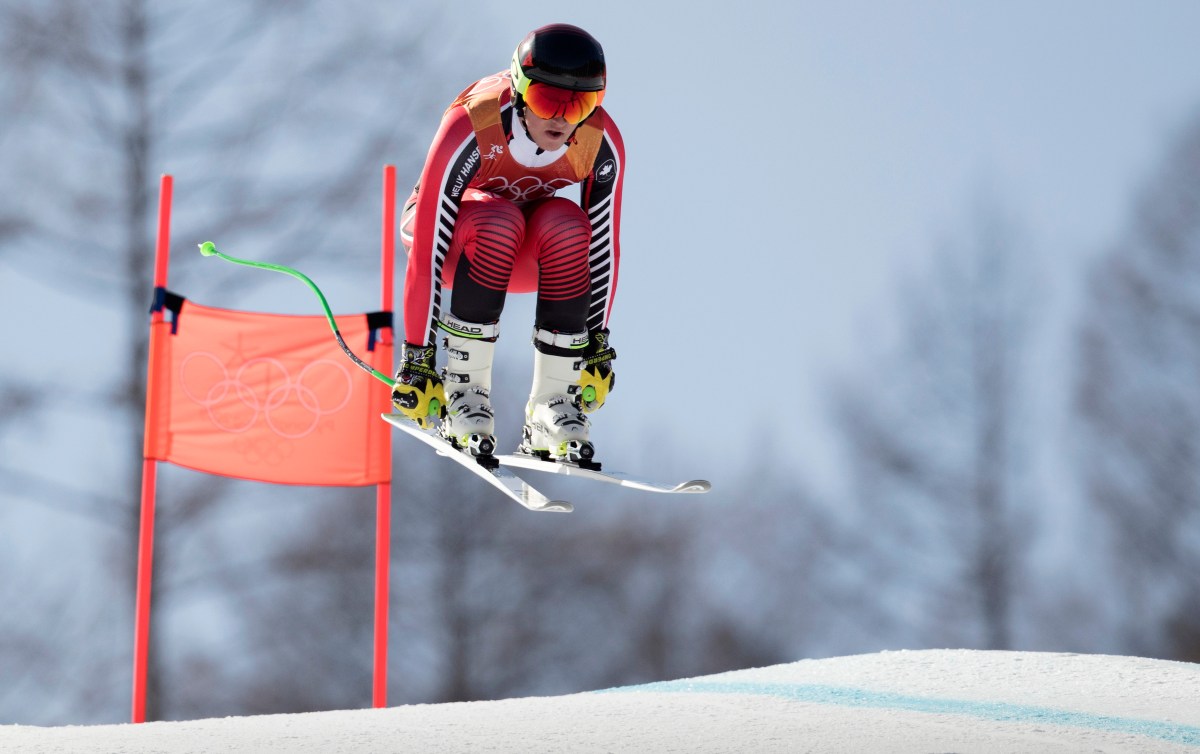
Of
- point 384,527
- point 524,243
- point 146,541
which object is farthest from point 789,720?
point 146,541

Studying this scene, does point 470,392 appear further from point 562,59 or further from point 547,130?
point 562,59

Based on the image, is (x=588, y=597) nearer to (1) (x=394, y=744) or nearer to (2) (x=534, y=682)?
(2) (x=534, y=682)

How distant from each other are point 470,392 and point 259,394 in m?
2.44

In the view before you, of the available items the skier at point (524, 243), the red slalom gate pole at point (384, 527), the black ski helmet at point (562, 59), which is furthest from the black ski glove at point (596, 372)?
the red slalom gate pole at point (384, 527)

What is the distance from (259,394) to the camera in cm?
725

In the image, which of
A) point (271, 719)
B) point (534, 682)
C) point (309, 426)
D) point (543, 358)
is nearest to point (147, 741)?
point (271, 719)

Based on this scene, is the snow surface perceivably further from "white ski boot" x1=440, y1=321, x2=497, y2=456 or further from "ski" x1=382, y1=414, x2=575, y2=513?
"white ski boot" x1=440, y1=321, x2=497, y2=456

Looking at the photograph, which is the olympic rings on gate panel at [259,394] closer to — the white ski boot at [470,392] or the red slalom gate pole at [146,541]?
the red slalom gate pole at [146,541]

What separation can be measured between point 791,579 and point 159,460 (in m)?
8.56

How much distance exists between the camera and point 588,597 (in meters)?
13.6

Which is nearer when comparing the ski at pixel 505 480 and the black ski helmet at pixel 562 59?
the black ski helmet at pixel 562 59

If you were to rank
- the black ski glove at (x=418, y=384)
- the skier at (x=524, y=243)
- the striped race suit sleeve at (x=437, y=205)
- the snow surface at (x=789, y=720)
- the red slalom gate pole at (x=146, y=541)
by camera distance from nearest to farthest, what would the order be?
the snow surface at (x=789, y=720)
the skier at (x=524, y=243)
the striped race suit sleeve at (x=437, y=205)
the black ski glove at (x=418, y=384)
the red slalom gate pole at (x=146, y=541)

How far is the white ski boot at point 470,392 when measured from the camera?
202 inches

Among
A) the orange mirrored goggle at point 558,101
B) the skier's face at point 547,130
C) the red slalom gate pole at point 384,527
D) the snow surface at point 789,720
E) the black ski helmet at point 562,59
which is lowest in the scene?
the snow surface at point 789,720
